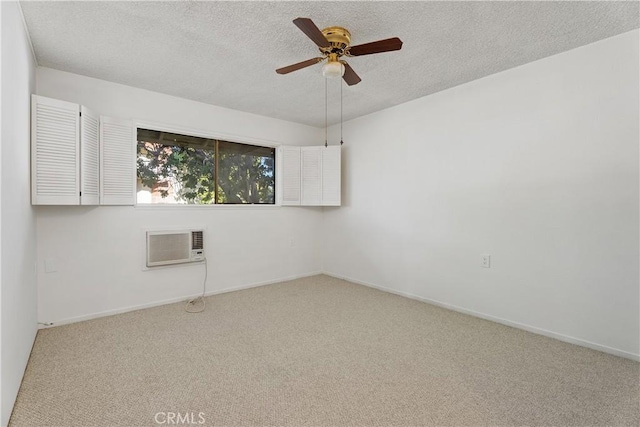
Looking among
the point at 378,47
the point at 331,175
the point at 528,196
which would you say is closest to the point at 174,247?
the point at 331,175

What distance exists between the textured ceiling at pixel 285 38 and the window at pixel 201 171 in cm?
67

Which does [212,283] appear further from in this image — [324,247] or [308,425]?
[308,425]

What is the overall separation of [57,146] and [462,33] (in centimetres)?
333

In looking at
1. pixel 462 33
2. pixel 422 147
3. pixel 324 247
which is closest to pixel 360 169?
pixel 422 147

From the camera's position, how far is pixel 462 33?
227cm

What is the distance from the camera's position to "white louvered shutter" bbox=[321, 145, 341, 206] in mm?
4508

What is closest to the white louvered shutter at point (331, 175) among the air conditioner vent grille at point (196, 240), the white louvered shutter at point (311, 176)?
the white louvered shutter at point (311, 176)

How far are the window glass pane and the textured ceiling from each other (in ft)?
3.30

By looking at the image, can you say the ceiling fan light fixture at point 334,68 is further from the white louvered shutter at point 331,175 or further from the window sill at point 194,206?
the window sill at point 194,206

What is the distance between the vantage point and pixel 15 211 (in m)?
1.84

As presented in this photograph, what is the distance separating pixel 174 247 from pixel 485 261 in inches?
133

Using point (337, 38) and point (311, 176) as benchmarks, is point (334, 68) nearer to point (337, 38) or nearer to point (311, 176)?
point (337, 38)

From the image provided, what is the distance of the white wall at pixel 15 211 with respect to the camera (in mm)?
1562

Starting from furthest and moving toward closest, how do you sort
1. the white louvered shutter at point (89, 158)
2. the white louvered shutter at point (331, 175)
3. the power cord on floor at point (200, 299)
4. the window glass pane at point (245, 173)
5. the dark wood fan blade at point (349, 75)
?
the white louvered shutter at point (331, 175), the window glass pane at point (245, 173), the power cord on floor at point (200, 299), the white louvered shutter at point (89, 158), the dark wood fan blade at point (349, 75)
